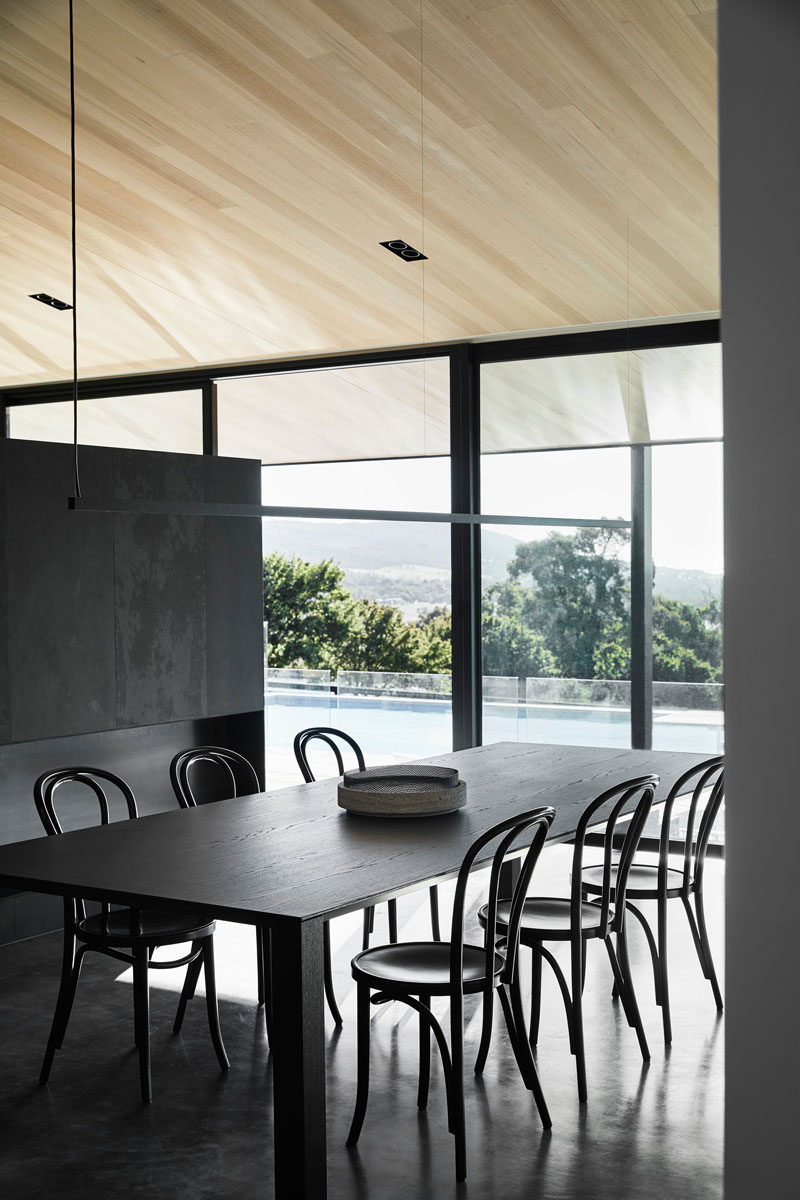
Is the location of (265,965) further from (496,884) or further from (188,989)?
(496,884)

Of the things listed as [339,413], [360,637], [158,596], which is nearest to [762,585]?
[158,596]

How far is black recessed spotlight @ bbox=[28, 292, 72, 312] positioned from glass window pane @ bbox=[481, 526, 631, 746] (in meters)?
2.64

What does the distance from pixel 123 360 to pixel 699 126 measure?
146 inches

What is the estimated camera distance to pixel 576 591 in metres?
6.18

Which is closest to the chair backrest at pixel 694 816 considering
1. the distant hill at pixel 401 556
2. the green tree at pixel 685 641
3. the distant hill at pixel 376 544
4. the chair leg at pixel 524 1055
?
the chair leg at pixel 524 1055

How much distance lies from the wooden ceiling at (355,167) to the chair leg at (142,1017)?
3.13 meters

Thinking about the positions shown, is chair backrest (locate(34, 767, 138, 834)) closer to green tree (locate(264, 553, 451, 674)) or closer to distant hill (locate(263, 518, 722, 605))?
distant hill (locate(263, 518, 722, 605))

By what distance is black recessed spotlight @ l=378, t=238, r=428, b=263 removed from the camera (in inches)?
217

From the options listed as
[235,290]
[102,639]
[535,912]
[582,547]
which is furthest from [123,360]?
[535,912]

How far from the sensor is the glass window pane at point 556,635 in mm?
6117

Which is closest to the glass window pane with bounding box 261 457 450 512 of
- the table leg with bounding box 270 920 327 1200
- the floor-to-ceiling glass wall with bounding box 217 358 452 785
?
the floor-to-ceiling glass wall with bounding box 217 358 452 785

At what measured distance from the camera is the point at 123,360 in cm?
698

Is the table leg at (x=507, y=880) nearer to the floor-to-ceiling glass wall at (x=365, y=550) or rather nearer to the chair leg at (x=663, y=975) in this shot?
the chair leg at (x=663, y=975)

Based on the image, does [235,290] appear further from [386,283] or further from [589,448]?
[589,448]
